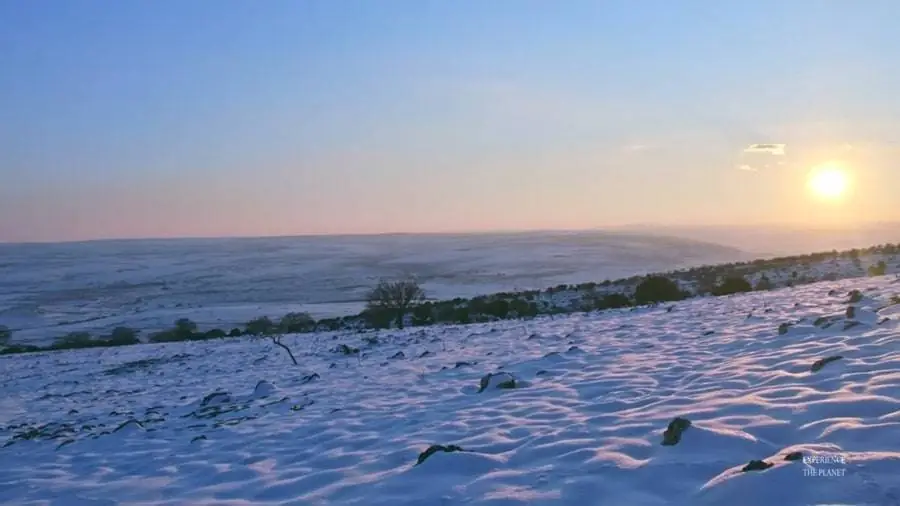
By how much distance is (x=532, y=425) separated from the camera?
20.2 feet

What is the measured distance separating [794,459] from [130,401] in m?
10.3

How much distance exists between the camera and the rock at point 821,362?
6.50 meters

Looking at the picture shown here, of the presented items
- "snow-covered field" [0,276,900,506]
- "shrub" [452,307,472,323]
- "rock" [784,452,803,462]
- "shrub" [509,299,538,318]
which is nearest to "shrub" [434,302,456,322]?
"shrub" [452,307,472,323]

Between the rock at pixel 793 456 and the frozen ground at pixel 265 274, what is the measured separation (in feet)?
128

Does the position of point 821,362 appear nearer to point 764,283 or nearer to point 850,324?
point 850,324

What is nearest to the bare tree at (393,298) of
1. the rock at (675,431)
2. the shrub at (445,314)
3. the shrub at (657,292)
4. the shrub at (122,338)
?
the shrub at (445,314)

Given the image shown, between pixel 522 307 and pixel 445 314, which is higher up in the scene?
pixel 522 307

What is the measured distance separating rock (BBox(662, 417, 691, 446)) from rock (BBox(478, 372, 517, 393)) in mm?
3281

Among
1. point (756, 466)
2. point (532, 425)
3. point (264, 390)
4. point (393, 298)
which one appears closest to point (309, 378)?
point (264, 390)

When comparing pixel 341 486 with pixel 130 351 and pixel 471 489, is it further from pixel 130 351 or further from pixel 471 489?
pixel 130 351

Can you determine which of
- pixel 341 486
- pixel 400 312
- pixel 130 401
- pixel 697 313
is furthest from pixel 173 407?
pixel 400 312

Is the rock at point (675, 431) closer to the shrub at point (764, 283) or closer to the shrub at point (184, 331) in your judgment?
the shrub at point (764, 283)

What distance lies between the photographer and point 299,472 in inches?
223

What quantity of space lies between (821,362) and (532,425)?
9.39 ft
